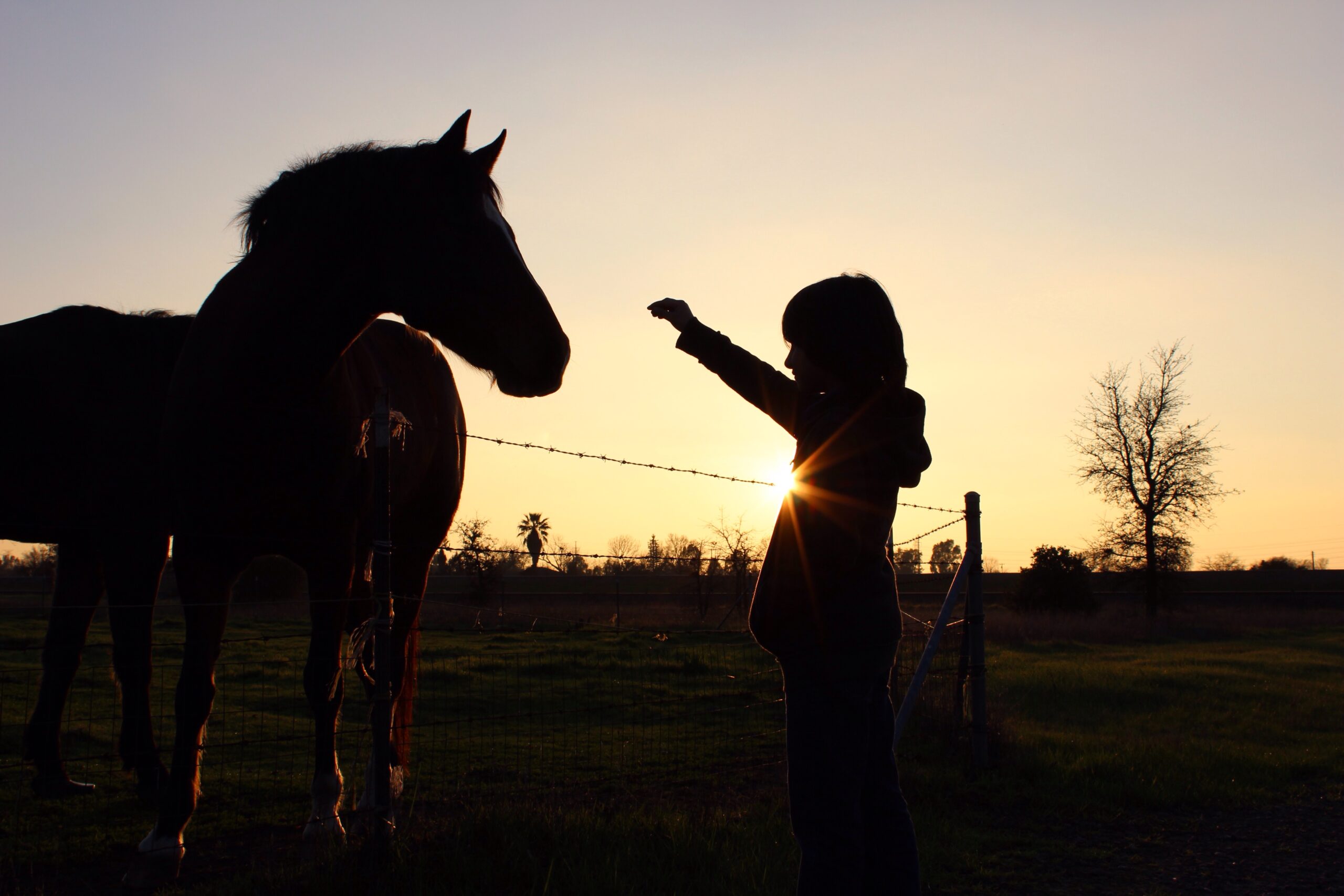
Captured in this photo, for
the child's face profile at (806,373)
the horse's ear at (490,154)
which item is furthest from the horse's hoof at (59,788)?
the child's face profile at (806,373)

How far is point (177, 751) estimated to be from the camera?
333 centimetres

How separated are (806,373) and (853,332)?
17 cm

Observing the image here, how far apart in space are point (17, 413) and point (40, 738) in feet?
5.24

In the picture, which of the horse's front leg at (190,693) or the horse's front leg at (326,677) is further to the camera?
the horse's front leg at (326,677)

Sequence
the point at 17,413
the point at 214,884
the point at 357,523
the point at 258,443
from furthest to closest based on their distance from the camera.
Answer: the point at 17,413, the point at 357,523, the point at 258,443, the point at 214,884

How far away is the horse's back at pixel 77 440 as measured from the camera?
4406mm

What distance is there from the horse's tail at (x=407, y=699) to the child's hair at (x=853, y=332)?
283 centimetres

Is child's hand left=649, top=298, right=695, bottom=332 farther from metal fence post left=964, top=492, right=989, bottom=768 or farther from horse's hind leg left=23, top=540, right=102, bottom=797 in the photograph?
metal fence post left=964, top=492, right=989, bottom=768

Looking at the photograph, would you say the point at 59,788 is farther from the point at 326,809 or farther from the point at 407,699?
the point at 326,809

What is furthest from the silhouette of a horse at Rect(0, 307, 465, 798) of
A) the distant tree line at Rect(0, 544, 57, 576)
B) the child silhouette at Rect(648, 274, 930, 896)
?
the distant tree line at Rect(0, 544, 57, 576)

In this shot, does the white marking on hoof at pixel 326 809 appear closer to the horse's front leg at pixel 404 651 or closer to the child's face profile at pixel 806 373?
the horse's front leg at pixel 404 651

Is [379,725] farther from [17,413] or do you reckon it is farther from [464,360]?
[17,413]

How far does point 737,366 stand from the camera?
2.63m

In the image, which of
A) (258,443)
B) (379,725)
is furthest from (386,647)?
(258,443)
